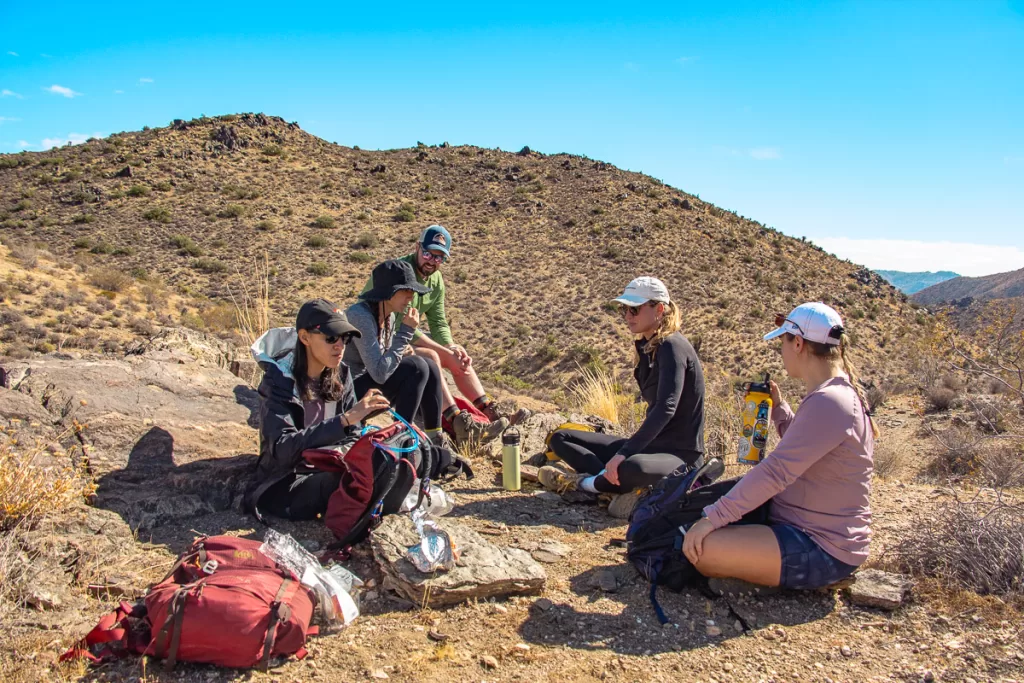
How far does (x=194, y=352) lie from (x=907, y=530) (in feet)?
17.9

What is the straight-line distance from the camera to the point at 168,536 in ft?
11.7

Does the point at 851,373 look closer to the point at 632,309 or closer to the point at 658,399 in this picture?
the point at 658,399

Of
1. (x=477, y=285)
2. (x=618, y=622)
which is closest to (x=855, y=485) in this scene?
(x=618, y=622)

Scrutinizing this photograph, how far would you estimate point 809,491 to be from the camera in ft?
9.70

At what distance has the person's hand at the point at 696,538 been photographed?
9.84ft

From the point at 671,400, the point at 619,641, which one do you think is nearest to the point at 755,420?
the point at 671,400

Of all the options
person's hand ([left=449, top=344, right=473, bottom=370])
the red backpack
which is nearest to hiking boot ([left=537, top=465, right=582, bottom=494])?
person's hand ([left=449, top=344, right=473, bottom=370])

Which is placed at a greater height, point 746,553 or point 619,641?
point 746,553

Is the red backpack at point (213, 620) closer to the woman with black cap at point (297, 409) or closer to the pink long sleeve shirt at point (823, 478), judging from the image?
the woman with black cap at point (297, 409)

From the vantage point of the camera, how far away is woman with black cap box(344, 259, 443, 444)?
4414 millimetres

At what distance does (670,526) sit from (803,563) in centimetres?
63

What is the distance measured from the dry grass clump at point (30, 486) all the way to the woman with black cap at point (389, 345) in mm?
1658

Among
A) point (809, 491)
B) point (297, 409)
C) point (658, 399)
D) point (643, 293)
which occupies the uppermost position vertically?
point (643, 293)

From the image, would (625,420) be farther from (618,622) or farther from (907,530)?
(618,622)
